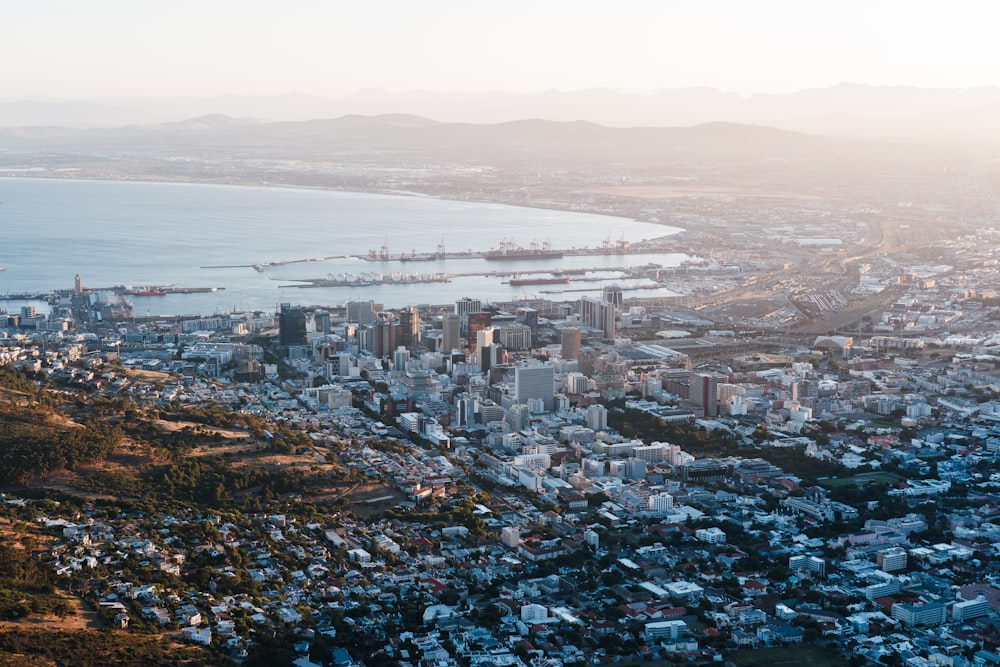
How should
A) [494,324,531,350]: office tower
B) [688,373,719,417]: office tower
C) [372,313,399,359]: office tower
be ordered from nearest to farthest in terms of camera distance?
[688,373,719,417]: office tower → [372,313,399,359]: office tower → [494,324,531,350]: office tower

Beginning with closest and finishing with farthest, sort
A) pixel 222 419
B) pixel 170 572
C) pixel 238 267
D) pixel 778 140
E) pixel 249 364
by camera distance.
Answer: pixel 170 572
pixel 222 419
pixel 249 364
pixel 238 267
pixel 778 140

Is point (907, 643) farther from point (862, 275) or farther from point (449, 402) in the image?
point (862, 275)

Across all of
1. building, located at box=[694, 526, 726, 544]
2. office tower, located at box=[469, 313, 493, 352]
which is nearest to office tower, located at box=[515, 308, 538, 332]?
office tower, located at box=[469, 313, 493, 352]

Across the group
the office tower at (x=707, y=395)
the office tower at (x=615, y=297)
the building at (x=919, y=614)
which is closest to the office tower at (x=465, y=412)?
the office tower at (x=707, y=395)

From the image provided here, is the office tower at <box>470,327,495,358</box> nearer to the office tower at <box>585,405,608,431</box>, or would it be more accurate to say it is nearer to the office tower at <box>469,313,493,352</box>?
the office tower at <box>469,313,493,352</box>

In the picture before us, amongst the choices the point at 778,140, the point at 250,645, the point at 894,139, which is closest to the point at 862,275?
the point at 250,645
